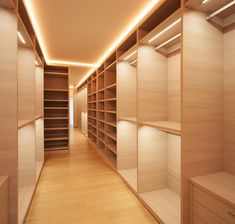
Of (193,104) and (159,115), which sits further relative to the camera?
(159,115)

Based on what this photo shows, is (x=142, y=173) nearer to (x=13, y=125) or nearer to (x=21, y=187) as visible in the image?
(x=13, y=125)

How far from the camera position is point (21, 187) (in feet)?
8.06

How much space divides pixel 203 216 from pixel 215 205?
0.59 feet

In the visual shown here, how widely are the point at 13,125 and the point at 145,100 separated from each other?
1.49 metres

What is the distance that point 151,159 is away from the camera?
229 cm

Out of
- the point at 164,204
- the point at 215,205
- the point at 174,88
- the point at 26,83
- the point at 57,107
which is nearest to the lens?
the point at 215,205

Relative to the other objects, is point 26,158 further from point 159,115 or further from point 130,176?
point 159,115

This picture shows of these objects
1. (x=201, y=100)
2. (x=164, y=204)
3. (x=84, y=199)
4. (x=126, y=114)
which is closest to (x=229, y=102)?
(x=201, y=100)

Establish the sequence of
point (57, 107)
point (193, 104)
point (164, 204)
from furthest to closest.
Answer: point (57, 107), point (164, 204), point (193, 104)

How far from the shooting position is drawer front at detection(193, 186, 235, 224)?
1114 mm

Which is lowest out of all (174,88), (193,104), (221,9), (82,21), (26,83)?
(193,104)

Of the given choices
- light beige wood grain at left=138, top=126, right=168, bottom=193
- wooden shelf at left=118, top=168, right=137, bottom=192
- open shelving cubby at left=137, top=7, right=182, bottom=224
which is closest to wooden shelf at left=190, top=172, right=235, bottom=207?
open shelving cubby at left=137, top=7, right=182, bottom=224

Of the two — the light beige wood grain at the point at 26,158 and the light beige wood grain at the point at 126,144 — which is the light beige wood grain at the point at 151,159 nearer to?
the light beige wood grain at the point at 126,144

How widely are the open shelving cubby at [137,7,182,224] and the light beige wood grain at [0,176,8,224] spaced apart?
4.79 feet
